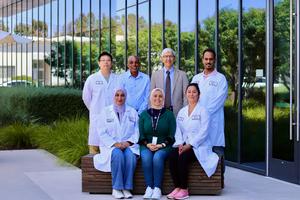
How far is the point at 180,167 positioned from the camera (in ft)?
24.6

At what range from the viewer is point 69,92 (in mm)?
17281

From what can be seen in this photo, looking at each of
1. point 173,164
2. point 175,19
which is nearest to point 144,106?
point 173,164

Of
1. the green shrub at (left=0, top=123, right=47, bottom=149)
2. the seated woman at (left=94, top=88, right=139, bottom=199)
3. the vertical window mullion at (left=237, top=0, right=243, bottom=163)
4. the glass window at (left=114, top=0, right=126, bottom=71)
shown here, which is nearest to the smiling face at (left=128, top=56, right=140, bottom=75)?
the seated woman at (left=94, top=88, right=139, bottom=199)

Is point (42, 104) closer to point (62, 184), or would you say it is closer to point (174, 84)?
point (62, 184)

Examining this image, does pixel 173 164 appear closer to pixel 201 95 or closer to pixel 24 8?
pixel 201 95

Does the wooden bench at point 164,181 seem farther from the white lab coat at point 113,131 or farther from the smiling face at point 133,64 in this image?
the smiling face at point 133,64

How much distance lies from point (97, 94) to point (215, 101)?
1.79 metres

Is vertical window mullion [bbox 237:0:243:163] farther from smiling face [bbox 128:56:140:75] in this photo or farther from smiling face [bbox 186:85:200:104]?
smiling face [bbox 186:85:200:104]

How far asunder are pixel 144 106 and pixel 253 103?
244 centimetres

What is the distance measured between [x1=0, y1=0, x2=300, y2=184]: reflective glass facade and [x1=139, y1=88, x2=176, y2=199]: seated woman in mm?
2102

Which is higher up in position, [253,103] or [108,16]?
[108,16]

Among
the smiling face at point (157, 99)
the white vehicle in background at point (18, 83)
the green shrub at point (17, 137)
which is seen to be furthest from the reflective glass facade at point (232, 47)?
the white vehicle in background at point (18, 83)

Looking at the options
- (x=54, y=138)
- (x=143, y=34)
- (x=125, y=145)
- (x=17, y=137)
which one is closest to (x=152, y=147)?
(x=125, y=145)

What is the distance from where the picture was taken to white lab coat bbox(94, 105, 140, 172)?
777cm
